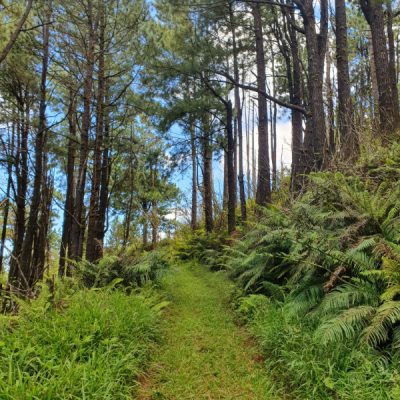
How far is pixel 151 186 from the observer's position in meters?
15.9

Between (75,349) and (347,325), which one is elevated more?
(347,325)

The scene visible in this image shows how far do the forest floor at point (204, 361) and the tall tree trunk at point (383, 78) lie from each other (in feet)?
15.4

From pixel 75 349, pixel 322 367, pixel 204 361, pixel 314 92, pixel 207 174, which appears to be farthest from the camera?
pixel 207 174

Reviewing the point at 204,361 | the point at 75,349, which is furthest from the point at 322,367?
the point at 75,349

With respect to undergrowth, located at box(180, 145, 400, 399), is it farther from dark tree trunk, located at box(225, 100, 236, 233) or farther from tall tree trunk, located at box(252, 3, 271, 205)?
dark tree trunk, located at box(225, 100, 236, 233)

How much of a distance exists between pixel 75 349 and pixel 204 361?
132 centimetres

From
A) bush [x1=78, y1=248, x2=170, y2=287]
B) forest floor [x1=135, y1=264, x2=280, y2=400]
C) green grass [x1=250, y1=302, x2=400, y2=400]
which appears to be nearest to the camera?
green grass [x1=250, y1=302, x2=400, y2=400]

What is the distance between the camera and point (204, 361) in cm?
337

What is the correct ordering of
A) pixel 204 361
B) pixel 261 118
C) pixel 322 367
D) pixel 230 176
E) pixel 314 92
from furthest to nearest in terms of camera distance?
pixel 230 176, pixel 261 118, pixel 314 92, pixel 204 361, pixel 322 367

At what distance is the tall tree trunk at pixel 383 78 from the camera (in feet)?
21.0

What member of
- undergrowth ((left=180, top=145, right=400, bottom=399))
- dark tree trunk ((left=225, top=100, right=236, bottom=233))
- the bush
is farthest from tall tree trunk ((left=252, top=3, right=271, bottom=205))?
the bush

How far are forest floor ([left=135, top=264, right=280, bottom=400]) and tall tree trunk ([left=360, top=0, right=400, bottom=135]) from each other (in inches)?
185

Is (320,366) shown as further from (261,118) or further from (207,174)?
(207,174)

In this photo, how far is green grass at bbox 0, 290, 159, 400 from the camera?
7.78 ft
